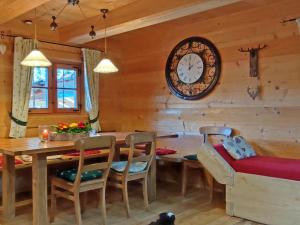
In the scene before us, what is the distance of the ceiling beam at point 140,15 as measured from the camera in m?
3.15

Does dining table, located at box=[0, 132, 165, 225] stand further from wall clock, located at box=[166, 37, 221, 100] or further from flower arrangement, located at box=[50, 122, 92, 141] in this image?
wall clock, located at box=[166, 37, 221, 100]

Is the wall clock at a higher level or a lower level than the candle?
higher

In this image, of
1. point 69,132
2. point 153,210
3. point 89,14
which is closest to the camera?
point 69,132

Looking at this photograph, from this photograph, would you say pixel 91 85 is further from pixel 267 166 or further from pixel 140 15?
pixel 267 166

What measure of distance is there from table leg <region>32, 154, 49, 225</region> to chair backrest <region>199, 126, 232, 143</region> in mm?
2098

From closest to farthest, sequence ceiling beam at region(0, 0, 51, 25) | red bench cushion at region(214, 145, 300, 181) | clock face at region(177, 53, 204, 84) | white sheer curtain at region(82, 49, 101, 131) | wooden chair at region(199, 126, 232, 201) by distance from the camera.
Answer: red bench cushion at region(214, 145, 300, 181) → ceiling beam at region(0, 0, 51, 25) → wooden chair at region(199, 126, 232, 201) → clock face at region(177, 53, 204, 84) → white sheer curtain at region(82, 49, 101, 131)

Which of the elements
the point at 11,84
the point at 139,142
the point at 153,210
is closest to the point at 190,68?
the point at 139,142

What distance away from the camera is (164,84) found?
15.7 feet

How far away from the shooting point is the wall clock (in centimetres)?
418

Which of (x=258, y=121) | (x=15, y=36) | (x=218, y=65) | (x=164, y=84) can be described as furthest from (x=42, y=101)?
(x=258, y=121)

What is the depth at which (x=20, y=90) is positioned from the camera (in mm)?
4082

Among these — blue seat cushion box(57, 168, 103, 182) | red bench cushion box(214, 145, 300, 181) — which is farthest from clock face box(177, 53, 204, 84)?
blue seat cushion box(57, 168, 103, 182)

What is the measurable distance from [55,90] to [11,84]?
0.63 m

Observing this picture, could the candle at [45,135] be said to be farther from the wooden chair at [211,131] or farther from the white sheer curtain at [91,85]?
the wooden chair at [211,131]
